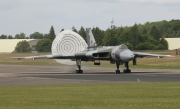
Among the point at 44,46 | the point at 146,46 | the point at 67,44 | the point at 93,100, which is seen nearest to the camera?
the point at 93,100

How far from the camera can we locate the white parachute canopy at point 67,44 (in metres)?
63.8

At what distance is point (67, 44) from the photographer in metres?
65.1

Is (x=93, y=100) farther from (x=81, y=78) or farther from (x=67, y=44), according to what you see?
(x=67, y=44)

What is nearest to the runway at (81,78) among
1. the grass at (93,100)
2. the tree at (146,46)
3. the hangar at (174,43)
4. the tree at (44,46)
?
the grass at (93,100)

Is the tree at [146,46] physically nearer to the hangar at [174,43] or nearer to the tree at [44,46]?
the hangar at [174,43]

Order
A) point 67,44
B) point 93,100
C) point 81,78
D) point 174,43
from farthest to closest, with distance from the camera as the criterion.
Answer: point 174,43, point 67,44, point 81,78, point 93,100

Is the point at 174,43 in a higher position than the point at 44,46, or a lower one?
lower

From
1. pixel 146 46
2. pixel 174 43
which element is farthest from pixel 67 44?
pixel 174 43

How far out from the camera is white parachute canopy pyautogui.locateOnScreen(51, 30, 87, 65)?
63.8 metres

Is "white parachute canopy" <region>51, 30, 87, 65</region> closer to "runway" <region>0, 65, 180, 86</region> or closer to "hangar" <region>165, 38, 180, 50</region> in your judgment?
"runway" <region>0, 65, 180, 86</region>

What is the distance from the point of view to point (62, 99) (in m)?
24.3

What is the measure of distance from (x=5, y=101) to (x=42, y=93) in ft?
14.6

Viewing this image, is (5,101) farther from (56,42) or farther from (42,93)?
(56,42)

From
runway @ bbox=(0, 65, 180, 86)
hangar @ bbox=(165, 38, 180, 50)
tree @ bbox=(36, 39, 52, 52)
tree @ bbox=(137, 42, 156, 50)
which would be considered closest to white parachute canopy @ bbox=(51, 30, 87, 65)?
runway @ bbox=(0, 65, 180, 86)
